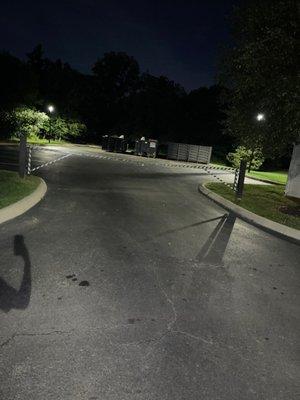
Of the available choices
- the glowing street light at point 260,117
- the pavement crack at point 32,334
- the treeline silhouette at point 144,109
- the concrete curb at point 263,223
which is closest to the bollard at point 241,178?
the concrete curb at point 263,223

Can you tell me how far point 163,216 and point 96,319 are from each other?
6020mm

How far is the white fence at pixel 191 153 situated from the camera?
1491 inches

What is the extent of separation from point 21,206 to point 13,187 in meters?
1.95

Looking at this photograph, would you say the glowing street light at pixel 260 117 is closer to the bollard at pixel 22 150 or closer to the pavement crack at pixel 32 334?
the bollard at pixel 22 150

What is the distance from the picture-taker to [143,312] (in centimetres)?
466

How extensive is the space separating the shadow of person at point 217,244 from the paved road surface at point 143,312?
0.14 ft

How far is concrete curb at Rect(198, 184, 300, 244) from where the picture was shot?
9.43m

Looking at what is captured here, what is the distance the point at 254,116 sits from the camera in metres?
15.3

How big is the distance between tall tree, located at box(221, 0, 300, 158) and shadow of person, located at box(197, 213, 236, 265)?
468 cm

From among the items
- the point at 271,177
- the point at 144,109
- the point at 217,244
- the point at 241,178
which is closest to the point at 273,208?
the point at 241,178

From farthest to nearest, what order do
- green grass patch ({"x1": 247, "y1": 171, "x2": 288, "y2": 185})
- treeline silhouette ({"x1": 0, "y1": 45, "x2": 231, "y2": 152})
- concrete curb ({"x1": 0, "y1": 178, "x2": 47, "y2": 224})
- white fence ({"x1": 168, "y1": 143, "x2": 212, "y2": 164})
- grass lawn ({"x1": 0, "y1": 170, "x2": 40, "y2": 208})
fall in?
treeline silhouette ({"x1": 0, "y1": 45, "x2": 231, "y2": 152})
white fence ({"x1": 168, "y1": 143, "x2": 212, "y2": 164})
green grass patch ({"x1": 247, "y1": 171, "x2": 288, "y2": 185})
grass lawn ({"x1": 0, "y1": 170, "x2": 40, "y2": 208})
concrete curb ({"x1": 0, "y1": 178, "x2": 47, "y2": 224})

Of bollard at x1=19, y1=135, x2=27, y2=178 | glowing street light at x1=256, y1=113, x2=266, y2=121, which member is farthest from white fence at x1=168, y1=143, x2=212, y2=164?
bollard at x1=19, y1=135, x2=27, y2=178

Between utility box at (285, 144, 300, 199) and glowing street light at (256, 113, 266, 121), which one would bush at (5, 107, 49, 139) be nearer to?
glowing street light at (256, 113, 266, 121)

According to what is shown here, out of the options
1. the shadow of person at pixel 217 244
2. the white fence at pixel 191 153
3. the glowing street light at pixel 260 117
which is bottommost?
the shadow of person at pixel 217 244
